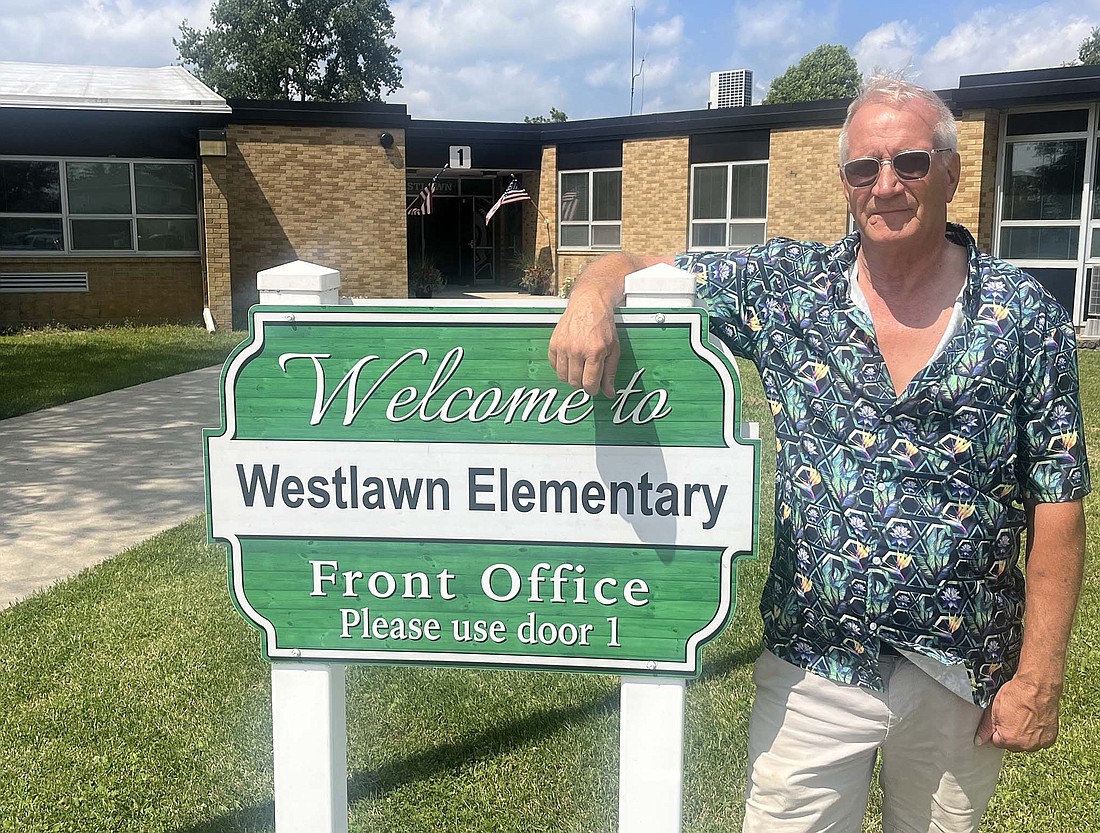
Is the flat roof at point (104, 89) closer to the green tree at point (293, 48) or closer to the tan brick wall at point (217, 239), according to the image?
the tan brick wall at point (217, 239)

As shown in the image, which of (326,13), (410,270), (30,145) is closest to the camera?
(30,145)

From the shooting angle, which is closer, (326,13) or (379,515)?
(379,515)

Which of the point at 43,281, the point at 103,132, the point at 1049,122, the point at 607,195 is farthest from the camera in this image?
the point at 607,195

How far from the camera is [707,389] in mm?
1749

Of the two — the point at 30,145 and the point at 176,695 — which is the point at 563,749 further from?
the point at 30,145

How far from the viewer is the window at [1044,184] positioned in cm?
1538

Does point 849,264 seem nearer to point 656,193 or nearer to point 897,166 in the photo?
point 897,166

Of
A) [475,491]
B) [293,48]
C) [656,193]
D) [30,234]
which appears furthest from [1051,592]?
[293,48]

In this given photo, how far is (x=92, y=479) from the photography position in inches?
270

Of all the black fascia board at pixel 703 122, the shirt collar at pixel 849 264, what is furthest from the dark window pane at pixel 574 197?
the shirt collar at pixel 849 264

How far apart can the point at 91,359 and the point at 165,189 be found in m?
5.58

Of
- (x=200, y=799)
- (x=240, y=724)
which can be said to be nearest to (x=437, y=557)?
(x=200, y=799)

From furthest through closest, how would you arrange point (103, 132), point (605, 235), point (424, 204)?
point (424, 204)
point (605, 235)
point (103, 132)

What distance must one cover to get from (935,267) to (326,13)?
184 ft
